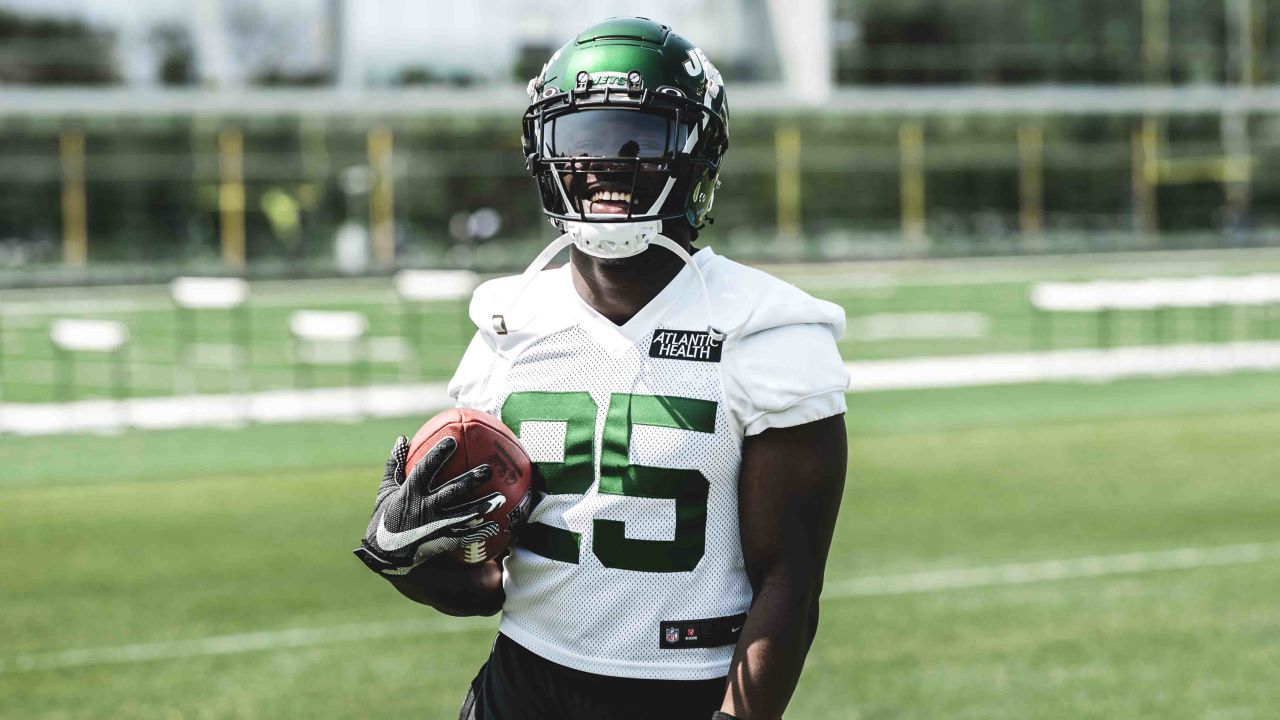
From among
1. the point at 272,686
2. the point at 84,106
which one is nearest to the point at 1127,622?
the point at 272,686

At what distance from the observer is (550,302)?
2824mm

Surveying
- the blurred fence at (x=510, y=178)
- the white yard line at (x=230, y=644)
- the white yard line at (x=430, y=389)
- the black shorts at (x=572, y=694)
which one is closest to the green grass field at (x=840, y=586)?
the white yard line at (x=230, y=644)

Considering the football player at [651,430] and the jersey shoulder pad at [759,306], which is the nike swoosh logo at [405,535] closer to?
the football player at [651,430]

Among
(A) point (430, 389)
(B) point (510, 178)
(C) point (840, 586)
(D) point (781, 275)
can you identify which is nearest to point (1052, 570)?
(C) point (840, 586)

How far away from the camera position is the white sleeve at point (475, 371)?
2.88m

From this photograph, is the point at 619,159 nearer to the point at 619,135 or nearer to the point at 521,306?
the point at 619,135

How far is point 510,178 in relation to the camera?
4234 centimetres

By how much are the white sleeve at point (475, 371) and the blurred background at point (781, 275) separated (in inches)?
149

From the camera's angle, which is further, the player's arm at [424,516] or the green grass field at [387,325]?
the green grass field at [387,325]

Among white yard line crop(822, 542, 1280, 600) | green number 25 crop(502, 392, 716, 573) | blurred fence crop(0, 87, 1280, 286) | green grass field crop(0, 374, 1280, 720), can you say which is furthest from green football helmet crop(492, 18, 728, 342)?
blurred fence crop(0, 87, 1280, 286)

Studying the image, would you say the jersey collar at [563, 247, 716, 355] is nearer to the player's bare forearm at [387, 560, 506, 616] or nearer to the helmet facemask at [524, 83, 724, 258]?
the helmet facemask at [524, 83, 724, 258]

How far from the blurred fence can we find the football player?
37.0 meters

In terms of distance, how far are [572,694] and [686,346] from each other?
63cm

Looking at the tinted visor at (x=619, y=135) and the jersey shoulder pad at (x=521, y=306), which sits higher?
the tinted visor at (x=619, y=135)
